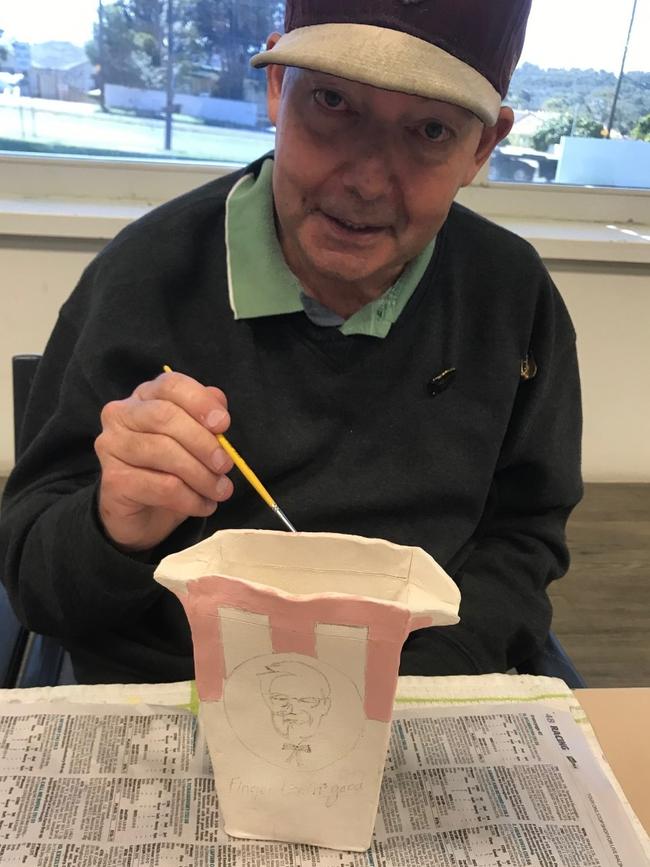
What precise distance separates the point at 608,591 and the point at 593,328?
2.06ft

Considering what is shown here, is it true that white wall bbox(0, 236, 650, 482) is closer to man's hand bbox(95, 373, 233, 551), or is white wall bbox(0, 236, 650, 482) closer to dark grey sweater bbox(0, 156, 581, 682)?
dark grey sweater bbox(0, 156, 581, 682)

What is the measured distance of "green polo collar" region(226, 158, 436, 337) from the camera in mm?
830

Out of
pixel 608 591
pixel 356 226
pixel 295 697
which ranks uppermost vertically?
pixel 356 226

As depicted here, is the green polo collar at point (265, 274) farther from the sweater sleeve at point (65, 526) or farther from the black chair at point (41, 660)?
the black chair at point (41, 660)

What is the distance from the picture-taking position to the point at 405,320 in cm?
87

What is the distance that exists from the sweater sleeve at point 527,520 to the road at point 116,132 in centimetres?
115

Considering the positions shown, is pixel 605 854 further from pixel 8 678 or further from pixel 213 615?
pixel 8 678

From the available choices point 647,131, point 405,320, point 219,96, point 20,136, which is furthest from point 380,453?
point 647,131

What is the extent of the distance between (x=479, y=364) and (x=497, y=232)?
19 centimetres

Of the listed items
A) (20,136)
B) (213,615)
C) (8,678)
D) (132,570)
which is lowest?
(8,678)

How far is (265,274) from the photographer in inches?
33.0

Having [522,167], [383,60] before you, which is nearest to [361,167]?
[383,60]

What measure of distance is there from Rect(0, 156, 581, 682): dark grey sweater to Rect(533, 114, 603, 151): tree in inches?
48.6

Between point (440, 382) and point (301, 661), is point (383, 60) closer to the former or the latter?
point (440, 382)
